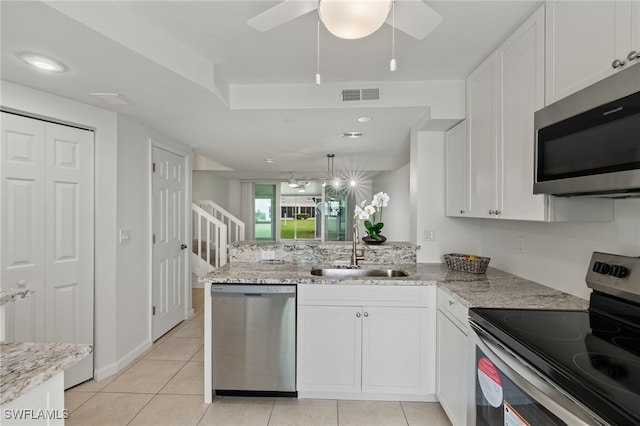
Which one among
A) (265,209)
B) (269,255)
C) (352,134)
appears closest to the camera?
(269,255)

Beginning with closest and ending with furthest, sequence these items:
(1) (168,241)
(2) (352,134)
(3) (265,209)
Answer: (2) (352,134), (1) (168,241), (3) (265,209)

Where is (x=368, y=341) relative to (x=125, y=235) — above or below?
below

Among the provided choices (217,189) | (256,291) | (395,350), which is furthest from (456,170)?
(217,189)

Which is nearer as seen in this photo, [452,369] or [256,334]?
[452,369]

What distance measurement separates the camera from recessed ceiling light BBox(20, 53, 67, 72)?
1640mm

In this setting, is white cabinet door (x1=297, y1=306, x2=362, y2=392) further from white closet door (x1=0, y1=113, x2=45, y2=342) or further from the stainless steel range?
white closet door (x1=0, y1=113, x2=45, y2=342)

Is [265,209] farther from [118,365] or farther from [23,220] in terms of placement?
[23,220]

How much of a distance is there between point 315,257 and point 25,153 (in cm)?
232

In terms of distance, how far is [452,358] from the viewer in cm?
181

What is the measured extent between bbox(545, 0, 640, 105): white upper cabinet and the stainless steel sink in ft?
5.20

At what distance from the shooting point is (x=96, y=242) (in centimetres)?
250

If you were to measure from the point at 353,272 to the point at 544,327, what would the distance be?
4.92 feet

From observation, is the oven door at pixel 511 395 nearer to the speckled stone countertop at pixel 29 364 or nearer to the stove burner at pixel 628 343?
the stove burner at pixel 628 343

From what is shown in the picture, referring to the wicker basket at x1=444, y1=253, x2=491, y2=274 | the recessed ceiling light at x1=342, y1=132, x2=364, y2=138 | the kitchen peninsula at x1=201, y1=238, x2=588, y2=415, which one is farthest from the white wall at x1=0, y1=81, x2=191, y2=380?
the wicker basket at x1=444, y1=253, x2=491, y2=274
